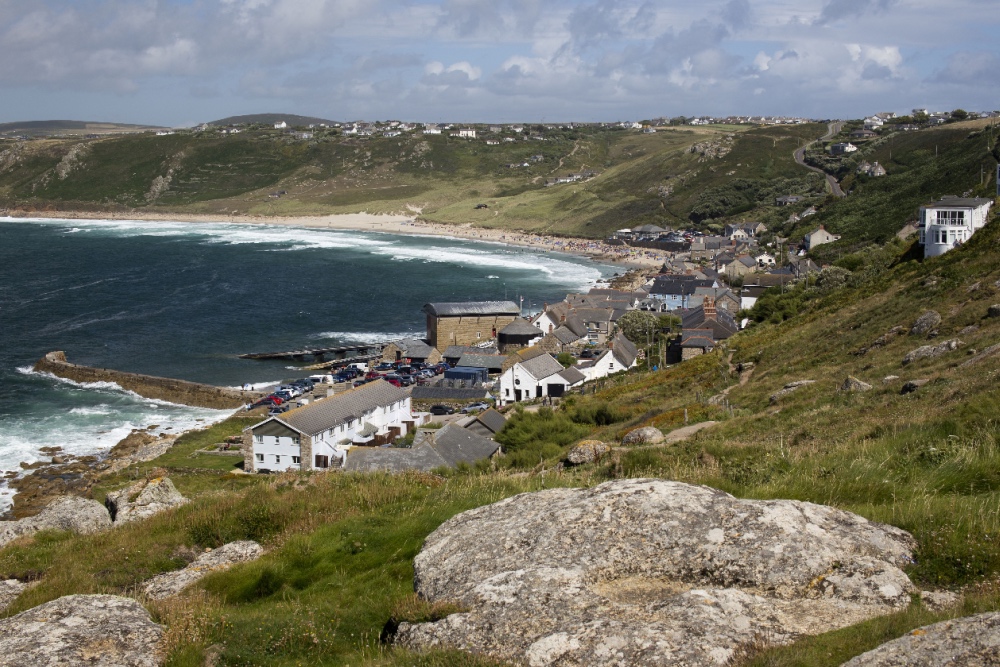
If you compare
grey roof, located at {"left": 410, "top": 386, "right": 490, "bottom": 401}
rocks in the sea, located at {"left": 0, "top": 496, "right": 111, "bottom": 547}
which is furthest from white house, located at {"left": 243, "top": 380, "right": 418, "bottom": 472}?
rocks in the sea, located at {"left": 0, "top": 496, "right": 111, "bottom": 547}

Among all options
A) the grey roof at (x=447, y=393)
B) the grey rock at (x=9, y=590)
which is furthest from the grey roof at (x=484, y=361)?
the grey rock at (x=9, y=590)

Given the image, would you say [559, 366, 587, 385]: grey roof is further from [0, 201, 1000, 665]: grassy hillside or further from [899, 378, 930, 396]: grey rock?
[899, 378, 930, 396]: grey rock

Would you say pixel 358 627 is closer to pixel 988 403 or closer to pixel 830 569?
pixel 830 569

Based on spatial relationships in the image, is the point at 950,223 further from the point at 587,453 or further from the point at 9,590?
the point at 9,590

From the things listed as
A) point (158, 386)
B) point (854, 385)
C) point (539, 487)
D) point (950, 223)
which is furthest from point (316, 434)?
point (950, 223)

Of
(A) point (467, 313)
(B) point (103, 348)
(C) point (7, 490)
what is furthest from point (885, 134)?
(C) point (7, 490)

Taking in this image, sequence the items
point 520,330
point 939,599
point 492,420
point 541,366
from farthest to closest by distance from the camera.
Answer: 1. point 520,330
2. point 541,366
3. point 492,420
4. point 939,599

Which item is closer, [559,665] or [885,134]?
[559,665]
